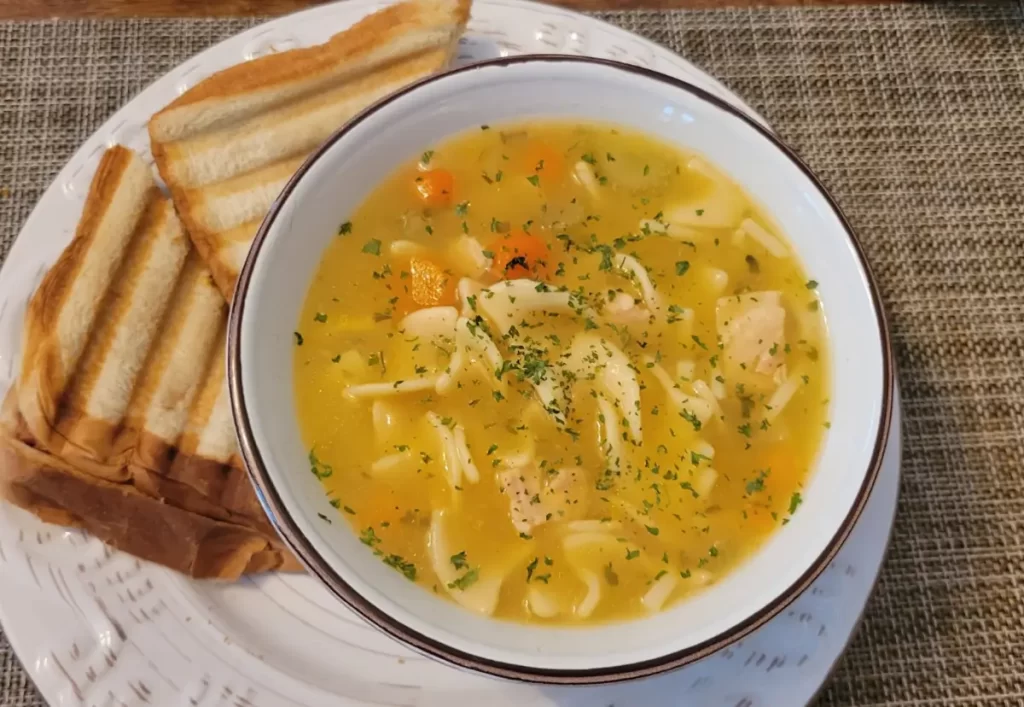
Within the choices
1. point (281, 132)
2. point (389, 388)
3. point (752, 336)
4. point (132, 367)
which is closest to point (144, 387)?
point (132, 367)

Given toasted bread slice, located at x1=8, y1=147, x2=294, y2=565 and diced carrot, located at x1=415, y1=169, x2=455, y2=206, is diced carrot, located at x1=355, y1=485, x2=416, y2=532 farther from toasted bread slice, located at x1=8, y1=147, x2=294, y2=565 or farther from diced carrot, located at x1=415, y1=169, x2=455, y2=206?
diced carrot, located at x1=415, y1=169, x2=455, y2=206

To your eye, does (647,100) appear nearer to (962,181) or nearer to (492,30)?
(492,30)

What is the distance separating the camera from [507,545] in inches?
83.0

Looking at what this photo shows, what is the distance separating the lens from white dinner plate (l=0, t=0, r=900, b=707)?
82.3 inches

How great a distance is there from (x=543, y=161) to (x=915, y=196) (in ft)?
5.24

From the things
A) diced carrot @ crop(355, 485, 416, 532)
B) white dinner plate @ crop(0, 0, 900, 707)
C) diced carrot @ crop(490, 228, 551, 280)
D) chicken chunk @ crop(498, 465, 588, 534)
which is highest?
diced carrot @ crop(490, 228, 551, 280)

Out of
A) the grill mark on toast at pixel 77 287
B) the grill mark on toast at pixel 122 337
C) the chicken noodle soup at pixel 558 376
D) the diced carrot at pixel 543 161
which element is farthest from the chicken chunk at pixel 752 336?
the grill mark on toast at pixel 77 287

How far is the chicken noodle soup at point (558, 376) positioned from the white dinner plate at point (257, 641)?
304mm

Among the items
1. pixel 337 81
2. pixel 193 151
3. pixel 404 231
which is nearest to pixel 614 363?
pixel 404 231

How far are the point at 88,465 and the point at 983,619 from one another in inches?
107

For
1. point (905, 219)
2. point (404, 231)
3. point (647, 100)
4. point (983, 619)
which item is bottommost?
point (983, 619)

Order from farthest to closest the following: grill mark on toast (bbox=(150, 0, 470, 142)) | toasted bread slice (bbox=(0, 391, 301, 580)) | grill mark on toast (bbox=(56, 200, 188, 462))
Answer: grill mark on toast (bbox=(150, 0, 470, 142)), grill mark on toast (bbox=(56, 200, 188, 462)), toasted bread slice (bbox=(0, 391, 301, 580))

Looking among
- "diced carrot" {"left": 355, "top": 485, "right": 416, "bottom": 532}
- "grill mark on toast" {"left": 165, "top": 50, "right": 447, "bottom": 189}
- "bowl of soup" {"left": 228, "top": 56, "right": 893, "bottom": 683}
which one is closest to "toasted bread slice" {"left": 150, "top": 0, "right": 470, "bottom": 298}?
"grill mark on toast" {"left": 165, "top": 50, "right": 447, "bottom": 189}

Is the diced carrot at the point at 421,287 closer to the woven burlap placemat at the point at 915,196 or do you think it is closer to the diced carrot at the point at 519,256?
the diced carrot at the point at 519,256
